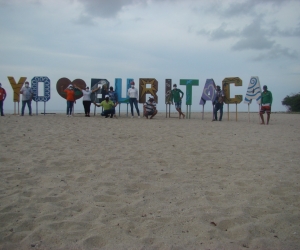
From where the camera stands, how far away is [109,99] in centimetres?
1470

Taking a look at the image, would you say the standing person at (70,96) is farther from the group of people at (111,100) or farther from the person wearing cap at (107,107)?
the person wearing cap at (107,107)

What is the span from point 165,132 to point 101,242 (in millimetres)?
6594

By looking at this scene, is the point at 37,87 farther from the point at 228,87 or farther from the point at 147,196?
the point at 147,196

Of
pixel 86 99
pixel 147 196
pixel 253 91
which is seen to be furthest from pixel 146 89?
pixel 147 196

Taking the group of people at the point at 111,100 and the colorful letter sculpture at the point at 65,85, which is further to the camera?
the colorful letter sculpture at the point at 65,85

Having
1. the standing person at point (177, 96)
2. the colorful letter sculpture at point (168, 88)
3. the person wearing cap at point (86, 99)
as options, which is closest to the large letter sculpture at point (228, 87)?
the standing person at point (177, 96)

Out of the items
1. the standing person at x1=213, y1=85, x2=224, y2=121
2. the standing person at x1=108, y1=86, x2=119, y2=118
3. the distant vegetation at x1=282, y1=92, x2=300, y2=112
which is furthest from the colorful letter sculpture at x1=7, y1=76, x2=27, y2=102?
the distant vegetation at x1=282, y1=92, x2=300, y2=112

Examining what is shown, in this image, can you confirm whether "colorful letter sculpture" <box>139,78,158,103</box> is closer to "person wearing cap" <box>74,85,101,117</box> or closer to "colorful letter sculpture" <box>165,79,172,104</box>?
"colorful letter sculpture" <box>165,79,172,104</box>

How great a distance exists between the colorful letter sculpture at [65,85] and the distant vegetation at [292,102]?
31.6m

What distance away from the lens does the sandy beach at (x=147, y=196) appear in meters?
2.97

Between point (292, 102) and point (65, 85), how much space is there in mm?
33419

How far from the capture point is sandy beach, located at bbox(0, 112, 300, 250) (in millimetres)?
2973

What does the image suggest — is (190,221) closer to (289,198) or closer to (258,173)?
(289,198)

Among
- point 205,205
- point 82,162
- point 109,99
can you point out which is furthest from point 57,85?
point 205,205
